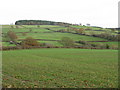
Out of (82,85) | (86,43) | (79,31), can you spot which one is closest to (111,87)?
(82,85)

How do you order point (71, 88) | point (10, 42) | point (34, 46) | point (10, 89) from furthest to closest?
1. point (10, 42)
2. point (34, 46)
3. point (71, 88)
4. point (10, 89)

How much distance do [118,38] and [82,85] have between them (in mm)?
90286

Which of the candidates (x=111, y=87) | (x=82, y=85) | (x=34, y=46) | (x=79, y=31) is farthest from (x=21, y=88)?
(x=79, y=31)

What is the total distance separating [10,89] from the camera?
459 inches

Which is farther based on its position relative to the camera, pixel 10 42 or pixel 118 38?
pixel 118 38

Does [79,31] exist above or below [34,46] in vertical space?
above

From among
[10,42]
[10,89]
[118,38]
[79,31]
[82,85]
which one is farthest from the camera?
[79,31]

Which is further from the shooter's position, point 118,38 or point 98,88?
point 118,38

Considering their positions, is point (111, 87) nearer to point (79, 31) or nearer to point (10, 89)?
point (10, 89)

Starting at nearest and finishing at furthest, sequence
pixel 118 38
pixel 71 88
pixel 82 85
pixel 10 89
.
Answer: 1. pixel 10 89
2. pixel 71 88
3. pixel 82 85
4. pixel 118 38

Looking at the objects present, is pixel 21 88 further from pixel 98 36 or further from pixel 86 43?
pixel 98 36

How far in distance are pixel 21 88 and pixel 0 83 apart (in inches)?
101

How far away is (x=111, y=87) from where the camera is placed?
13180mm

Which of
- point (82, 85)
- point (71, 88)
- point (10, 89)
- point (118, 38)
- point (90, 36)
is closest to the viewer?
point (10, 89)
